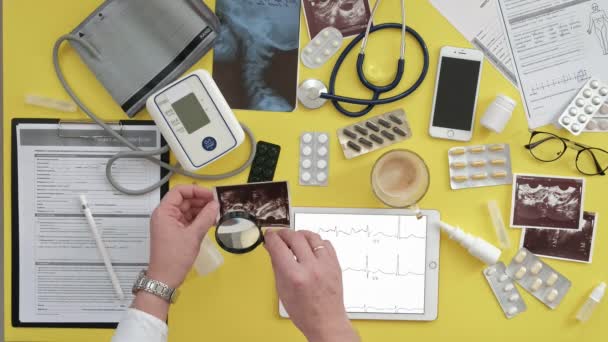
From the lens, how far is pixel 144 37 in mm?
879

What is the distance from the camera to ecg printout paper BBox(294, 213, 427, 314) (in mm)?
926

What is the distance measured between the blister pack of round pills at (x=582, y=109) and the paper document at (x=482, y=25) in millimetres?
137

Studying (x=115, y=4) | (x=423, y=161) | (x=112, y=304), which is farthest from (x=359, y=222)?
(x=115, y=4)

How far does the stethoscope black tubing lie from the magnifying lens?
275 millimetres

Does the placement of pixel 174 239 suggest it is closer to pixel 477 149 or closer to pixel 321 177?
pixel 321 177

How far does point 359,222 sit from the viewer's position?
926 millimetres

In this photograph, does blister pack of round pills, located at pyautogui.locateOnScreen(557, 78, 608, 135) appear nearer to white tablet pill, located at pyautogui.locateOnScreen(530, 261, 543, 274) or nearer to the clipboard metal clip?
white tablet pill, located at pyautogui.locateOnScreen(530, 261, 543, 274)

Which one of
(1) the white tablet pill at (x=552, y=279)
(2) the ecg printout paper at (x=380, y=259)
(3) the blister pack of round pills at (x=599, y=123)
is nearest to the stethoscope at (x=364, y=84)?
(2) the ecg printout paper at (x=380, y=259)

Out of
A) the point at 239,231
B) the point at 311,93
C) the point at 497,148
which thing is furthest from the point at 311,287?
the point at 497,148

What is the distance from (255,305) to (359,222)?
0.25m

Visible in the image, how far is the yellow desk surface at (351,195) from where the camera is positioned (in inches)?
35.9

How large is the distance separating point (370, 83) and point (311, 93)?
113 mm

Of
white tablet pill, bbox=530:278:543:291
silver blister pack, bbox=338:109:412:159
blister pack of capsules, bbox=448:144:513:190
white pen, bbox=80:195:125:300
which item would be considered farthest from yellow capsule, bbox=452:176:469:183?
white pen, bbox=80:195:125:300

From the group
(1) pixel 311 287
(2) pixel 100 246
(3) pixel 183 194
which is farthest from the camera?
(2) pixel 100 246
